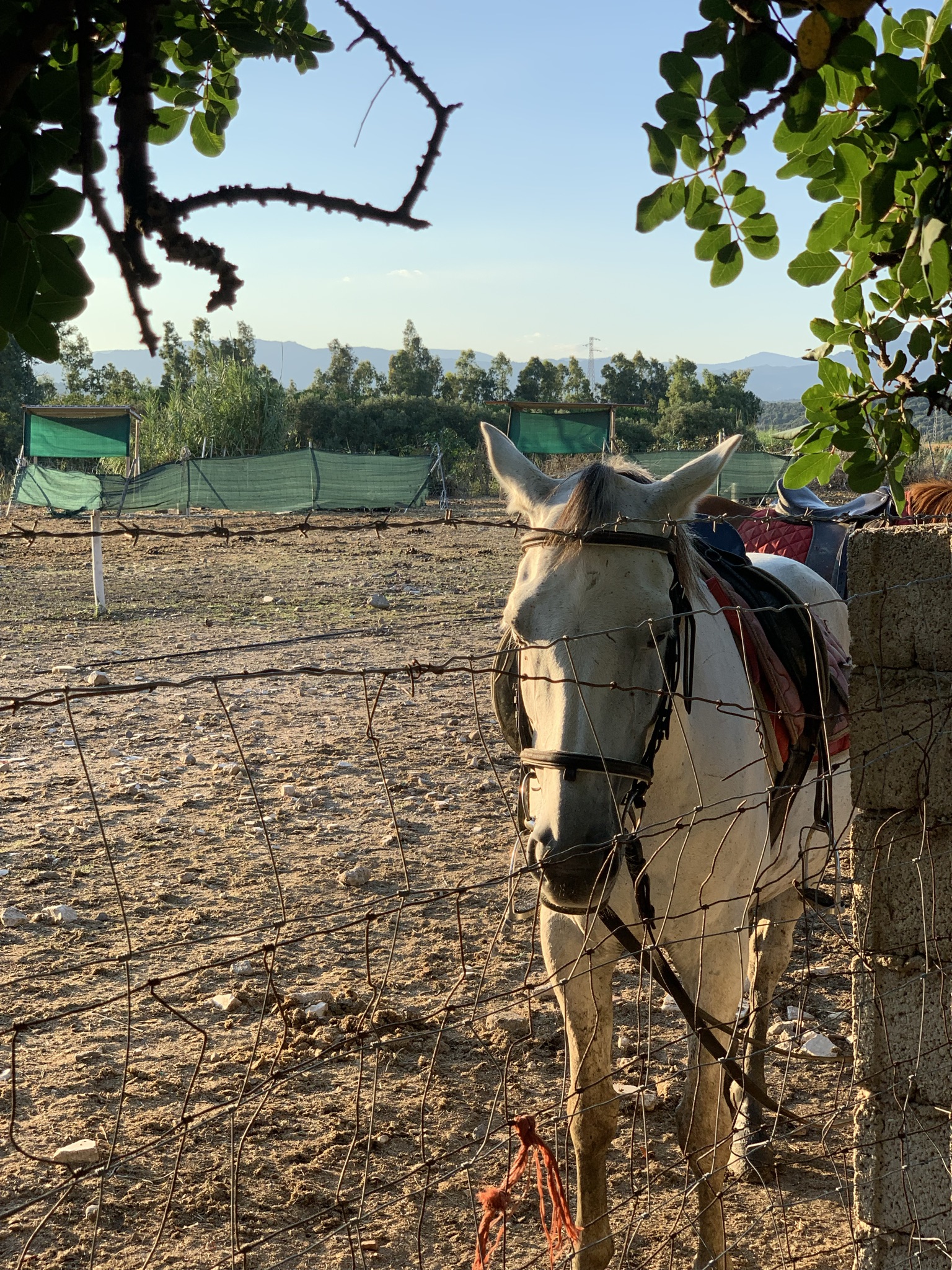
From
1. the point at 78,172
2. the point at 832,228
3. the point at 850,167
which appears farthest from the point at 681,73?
the point at 78,172

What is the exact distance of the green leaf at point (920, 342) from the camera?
7.17ft

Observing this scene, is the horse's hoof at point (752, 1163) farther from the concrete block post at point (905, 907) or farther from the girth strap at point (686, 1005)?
the concrete block post at point (905, 907)

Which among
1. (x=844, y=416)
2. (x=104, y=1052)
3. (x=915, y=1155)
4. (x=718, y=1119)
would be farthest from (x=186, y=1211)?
(x=844, y=416)

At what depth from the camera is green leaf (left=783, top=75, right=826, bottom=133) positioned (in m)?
1.52

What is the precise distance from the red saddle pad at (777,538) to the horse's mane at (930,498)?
2.99ft

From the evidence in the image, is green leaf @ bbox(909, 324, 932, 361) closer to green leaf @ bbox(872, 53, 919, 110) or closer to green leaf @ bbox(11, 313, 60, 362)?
green leaf @ bbox(872, 53, 919, 110)

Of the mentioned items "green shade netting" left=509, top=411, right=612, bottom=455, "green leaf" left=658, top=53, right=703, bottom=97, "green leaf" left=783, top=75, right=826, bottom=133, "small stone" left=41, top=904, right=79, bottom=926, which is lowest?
"small stone" left=41, top=904, right=79, bottom=926

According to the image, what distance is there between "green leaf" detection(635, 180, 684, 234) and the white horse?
0.59 metres

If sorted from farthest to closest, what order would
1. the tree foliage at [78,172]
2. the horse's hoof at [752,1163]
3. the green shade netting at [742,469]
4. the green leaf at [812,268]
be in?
the green shade netting at [742,469] < the horse's hoof at [752,1163] < the green leaf at [812,268] < the tree foliage at [78,172]

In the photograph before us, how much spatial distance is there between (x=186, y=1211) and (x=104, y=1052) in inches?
32.6

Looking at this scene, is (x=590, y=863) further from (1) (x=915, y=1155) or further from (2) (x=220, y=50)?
(2) (x=220, y=50)

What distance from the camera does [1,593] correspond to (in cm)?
1192

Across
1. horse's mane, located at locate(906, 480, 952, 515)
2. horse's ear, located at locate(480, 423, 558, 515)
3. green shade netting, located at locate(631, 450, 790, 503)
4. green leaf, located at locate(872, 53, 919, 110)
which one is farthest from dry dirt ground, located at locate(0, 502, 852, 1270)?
green shade netting, located at locate(631, 450, 790, 503)

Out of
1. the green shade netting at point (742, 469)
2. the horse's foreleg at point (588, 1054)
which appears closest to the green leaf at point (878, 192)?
the horse's foreleg at point (588, 1054)
